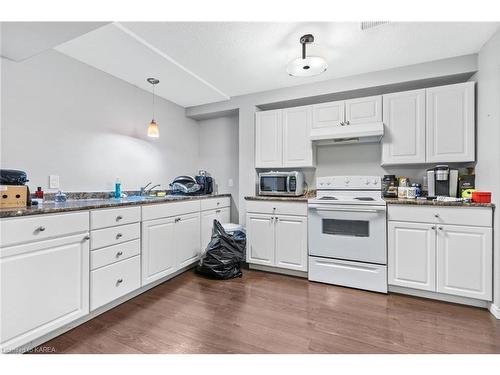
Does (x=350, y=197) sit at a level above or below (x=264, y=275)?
above

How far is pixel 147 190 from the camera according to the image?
3119 mm

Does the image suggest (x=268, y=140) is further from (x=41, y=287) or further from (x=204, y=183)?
(x=41, y=287)

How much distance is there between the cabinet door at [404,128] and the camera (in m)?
2.40

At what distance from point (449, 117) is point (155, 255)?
3124mm

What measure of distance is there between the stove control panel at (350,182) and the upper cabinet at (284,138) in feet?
0.90

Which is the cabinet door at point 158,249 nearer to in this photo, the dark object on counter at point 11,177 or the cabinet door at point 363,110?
the dark object on counter at point 11,177

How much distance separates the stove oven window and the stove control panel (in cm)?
52

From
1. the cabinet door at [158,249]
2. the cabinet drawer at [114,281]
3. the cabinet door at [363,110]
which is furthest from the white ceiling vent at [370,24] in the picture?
the cabinet drawer at [114,281]

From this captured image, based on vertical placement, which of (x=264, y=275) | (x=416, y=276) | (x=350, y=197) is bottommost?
(x=264, y=275)

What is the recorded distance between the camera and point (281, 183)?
9.59ft
